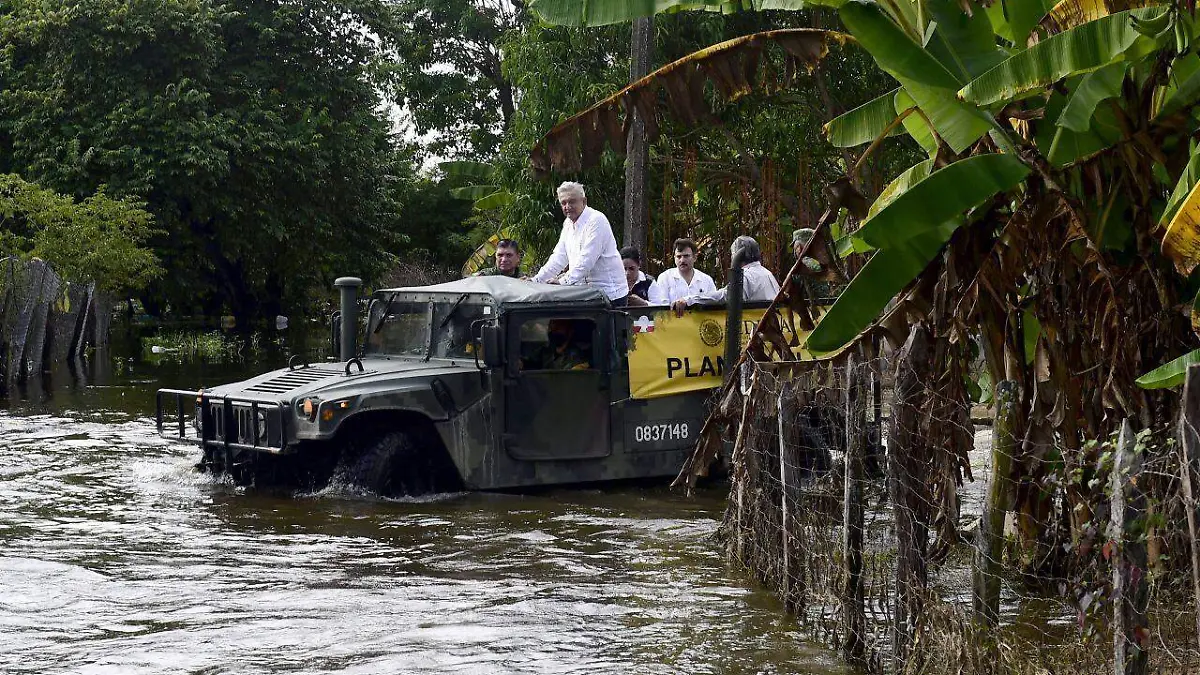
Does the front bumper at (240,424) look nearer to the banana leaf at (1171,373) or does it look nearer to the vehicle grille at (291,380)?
the vehicle grille at (291,380)

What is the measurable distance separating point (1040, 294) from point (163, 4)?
32218 millimetres

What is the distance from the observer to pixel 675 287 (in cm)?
1370

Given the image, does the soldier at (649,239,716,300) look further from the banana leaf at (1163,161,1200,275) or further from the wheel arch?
the banana leaf at (1163,161,1200,275)

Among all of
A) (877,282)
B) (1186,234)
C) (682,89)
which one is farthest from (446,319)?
(1186,234)

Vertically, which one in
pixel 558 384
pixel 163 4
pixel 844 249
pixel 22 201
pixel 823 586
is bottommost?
pixel 823 586

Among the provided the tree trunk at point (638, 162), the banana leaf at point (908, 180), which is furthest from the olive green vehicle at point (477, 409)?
the tree trunk at point (638, 162)

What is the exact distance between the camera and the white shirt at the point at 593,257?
12352mm

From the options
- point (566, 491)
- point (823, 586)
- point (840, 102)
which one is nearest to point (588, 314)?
point (566, 491)

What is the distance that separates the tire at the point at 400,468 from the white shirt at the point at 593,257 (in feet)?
5.61

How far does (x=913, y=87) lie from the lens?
24.1 feet

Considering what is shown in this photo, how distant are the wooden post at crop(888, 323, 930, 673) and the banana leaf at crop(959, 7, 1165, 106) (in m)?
1.45

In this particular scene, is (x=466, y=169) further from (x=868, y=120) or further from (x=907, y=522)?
(x=907, y=522)

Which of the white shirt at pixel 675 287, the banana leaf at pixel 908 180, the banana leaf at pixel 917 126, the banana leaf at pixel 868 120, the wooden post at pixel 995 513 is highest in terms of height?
the banana leaf at pixel 868 120

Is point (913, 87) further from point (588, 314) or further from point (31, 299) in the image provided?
point (31, 299)
